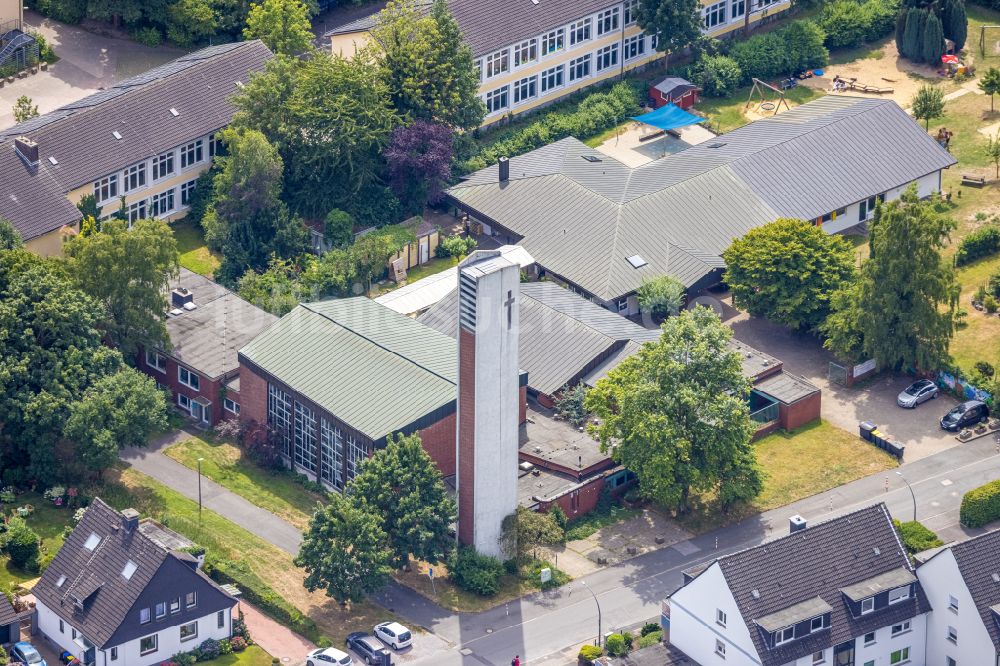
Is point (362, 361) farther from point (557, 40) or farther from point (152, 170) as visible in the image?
point (557, 40)

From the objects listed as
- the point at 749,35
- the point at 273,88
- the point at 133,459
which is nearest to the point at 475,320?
the point at 133,459

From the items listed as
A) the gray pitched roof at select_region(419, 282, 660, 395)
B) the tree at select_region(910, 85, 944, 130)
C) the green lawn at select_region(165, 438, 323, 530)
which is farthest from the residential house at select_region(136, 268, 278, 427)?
the tree at select_region(910, 85, 944, 130)

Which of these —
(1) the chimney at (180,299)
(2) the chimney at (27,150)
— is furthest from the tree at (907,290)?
(2) the chimney at (27,150)

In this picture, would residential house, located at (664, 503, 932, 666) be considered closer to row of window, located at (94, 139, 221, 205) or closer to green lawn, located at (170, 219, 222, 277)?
green lawn, located at (170, 219, 222, 277)

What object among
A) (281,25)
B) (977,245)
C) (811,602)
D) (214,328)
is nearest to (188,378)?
(214,328)

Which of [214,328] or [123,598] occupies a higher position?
[214,328]

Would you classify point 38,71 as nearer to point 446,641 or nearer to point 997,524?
point 446,641
